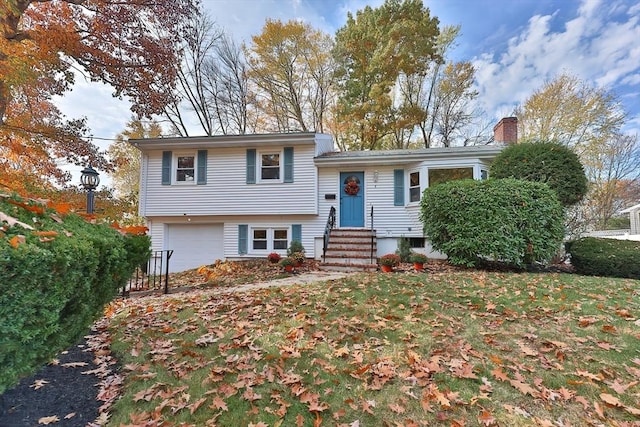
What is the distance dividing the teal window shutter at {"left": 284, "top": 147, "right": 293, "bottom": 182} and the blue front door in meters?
2.04

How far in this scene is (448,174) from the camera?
434 inches

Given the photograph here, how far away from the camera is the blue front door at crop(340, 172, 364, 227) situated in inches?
456

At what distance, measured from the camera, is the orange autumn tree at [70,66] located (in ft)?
27.3

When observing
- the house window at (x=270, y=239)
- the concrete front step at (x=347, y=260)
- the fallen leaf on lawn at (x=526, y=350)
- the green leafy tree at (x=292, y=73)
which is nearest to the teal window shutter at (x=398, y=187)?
the concrete front step at (x=347, y=260)

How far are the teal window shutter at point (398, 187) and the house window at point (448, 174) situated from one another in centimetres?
105

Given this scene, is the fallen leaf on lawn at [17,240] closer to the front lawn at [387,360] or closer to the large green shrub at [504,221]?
the front lawn at [387,360]

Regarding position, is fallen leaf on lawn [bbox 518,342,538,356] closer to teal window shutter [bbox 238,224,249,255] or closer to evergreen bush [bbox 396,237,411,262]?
evergreen bush [bbox 396,237,411,262]

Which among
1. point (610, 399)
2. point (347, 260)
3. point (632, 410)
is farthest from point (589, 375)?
point (347, 260)

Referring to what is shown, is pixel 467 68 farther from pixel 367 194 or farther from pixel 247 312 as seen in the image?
pixel 247 312

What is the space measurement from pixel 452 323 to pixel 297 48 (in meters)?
20.8

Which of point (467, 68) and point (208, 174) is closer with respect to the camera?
point (208, 174)

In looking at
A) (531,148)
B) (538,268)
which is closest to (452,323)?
(538,268)

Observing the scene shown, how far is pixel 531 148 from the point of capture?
901 cm

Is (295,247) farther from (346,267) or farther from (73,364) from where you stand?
(73,364)
